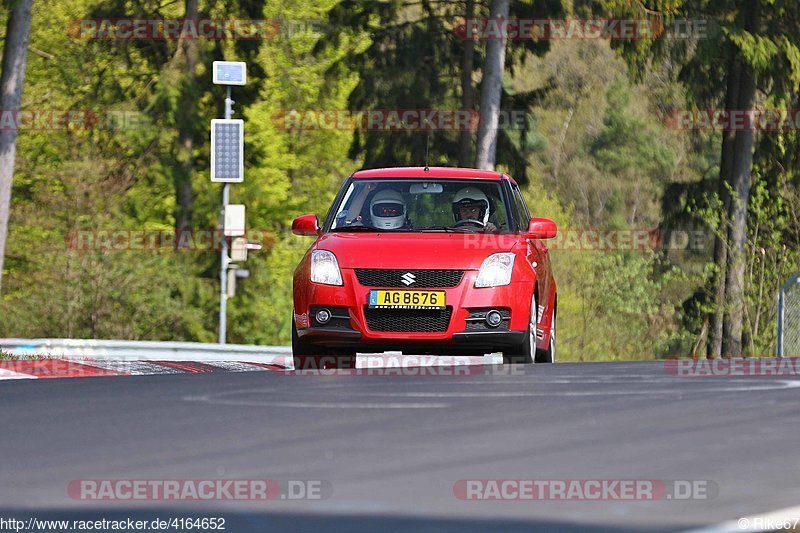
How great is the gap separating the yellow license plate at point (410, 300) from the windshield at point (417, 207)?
38.1 inches

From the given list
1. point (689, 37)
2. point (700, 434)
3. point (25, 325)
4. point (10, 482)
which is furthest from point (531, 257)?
point (25, 325)

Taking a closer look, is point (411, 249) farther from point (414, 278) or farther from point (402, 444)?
point (402, 444)

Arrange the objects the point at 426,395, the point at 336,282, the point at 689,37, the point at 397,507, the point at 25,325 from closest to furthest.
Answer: the point at 397,507, the point at 426,395, the point at 336,282, the point at 689,37, the point at 25,325

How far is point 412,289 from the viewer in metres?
13.5

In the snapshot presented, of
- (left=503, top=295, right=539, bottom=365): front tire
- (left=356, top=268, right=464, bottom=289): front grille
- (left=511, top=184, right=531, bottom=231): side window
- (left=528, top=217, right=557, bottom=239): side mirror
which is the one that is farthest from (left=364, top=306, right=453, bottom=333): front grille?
(left=511, top=184, right=531, bottom=231): side window

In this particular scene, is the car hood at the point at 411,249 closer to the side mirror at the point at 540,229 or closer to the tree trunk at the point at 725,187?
the side mirror at the point at 540,229

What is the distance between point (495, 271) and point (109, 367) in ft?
12.2

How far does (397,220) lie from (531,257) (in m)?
1.23

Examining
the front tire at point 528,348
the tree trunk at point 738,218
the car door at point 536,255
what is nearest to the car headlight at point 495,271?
the front tire at point 528,348

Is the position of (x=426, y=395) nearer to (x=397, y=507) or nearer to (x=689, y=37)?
(x=397, y=507)

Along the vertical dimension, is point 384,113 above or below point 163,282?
above

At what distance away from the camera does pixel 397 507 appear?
6.35m

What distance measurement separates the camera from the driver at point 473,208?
48.1ft

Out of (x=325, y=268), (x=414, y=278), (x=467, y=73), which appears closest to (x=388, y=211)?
(x=325, y=268)
